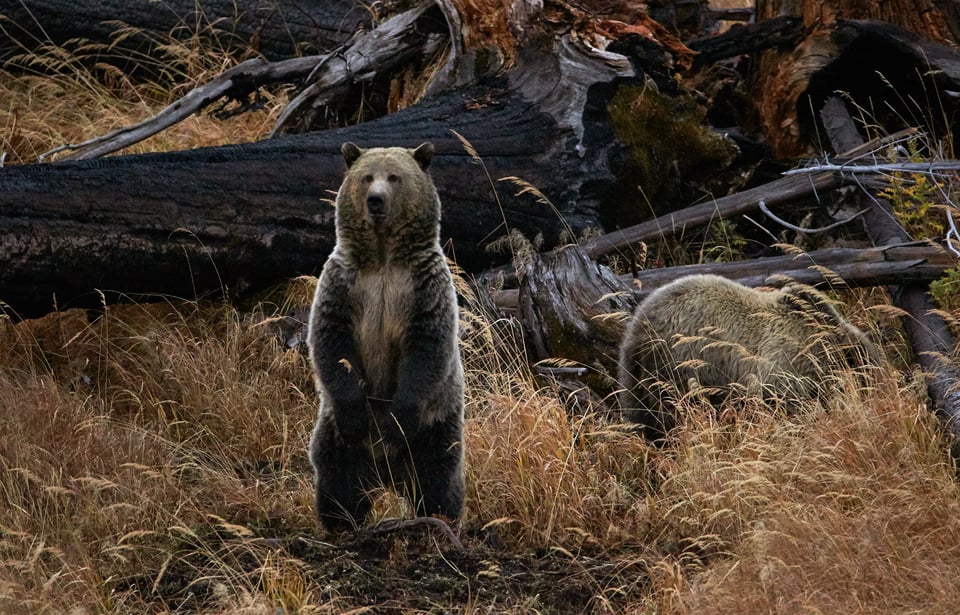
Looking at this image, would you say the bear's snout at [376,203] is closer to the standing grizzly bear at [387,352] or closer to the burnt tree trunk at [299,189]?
the standing grizzly bear at [387,352]

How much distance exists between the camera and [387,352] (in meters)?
4.77

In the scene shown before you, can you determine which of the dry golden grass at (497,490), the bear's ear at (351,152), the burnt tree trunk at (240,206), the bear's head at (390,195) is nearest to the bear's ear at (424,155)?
the bear's head at (390,195)

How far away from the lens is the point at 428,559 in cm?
Answer: 446

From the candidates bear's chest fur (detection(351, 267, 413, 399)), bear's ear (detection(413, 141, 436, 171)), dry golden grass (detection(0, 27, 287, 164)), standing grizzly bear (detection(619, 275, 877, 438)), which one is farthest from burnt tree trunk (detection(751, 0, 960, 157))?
bear's chest fur (detection(351, 267, 413, 399))

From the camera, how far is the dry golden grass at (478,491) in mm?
3986

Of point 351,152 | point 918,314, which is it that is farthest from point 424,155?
point 918,314

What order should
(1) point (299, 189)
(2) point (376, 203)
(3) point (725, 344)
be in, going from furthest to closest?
(1) point (299, 189)
(3) point (725, 344)
(2) point (376, 203)

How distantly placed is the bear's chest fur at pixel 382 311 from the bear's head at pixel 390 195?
0.60ft

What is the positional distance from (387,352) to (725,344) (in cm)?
184

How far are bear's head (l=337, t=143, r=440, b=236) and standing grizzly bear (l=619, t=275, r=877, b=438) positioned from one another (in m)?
1.58

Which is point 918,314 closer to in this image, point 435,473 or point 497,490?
point 497,490

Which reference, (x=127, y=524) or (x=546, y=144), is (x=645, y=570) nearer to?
(x=127, y=524)

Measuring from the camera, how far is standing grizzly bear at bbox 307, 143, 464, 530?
15.2 feet

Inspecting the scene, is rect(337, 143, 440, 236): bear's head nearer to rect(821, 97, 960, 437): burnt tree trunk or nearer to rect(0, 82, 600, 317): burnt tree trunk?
rect(0, 82, 600, 317): burnt tree trunk
